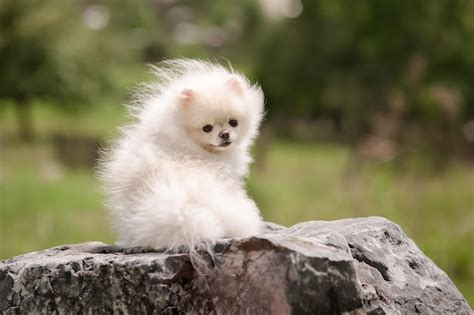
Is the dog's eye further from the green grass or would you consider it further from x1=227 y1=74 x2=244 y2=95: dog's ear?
the green grass

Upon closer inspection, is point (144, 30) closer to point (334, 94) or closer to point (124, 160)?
point (334, 94)

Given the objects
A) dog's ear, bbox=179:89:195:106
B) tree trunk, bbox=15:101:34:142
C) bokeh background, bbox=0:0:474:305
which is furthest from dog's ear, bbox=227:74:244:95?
tree trunk, bbox=15:101:34:142

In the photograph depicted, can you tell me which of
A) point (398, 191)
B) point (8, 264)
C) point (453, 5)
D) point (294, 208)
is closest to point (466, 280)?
point (398, 191)

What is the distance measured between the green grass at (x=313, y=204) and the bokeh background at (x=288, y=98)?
5 cm

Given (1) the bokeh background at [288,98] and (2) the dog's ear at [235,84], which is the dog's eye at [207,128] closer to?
(2) the dog's ear at [235,84]

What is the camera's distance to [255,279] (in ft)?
15.7

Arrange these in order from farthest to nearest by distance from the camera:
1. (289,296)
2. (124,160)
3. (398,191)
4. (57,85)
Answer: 1. (57,85)
2. (398,191)
3. (124,160)
4. (289,296)

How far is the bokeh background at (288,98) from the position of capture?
43.9ft

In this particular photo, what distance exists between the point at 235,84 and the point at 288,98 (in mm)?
26414

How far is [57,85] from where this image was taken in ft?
80.8

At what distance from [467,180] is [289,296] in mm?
10972

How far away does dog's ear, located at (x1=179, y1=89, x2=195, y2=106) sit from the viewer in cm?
554

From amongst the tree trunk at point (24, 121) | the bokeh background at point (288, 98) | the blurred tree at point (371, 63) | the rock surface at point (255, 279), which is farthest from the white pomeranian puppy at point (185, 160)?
the tree trunk at point (24, 121)

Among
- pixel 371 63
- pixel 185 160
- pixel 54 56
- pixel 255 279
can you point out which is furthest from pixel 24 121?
pixel 255 279
